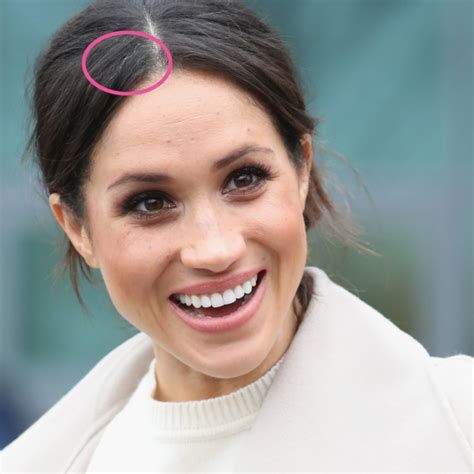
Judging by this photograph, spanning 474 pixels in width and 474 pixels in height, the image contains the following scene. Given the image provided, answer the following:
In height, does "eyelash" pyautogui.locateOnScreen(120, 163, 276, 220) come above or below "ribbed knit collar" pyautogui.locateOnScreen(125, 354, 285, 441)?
above

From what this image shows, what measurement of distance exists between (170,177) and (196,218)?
0.09m

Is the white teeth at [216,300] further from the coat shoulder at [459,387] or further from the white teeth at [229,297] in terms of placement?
the coat shoulder at [459,387]

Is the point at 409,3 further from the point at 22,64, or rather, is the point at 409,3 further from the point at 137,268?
the point at 137,268

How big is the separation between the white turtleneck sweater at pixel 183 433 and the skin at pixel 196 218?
0.36 feet

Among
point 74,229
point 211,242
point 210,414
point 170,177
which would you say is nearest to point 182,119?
point 170,177

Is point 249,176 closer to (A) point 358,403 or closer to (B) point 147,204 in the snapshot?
(B) point 147,204

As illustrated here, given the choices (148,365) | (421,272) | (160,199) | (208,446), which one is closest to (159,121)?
(160,199)

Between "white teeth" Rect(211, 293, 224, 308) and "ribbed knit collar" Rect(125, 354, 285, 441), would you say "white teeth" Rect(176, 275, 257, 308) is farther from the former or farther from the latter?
"ribbed knit collar" Rect(125, 354, 285, 441)

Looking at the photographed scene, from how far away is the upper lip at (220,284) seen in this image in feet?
5.91

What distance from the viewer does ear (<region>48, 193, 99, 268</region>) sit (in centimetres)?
209

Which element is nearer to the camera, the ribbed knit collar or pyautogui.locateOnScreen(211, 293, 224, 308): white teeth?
pyautogui.locateOnScreen(211, 293, 224, 308): white teeth

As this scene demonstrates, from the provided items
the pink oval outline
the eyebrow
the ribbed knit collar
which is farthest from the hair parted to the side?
the ribbed knit collar

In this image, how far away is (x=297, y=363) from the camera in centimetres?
193

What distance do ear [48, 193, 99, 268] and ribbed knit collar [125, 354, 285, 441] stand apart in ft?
1.18
